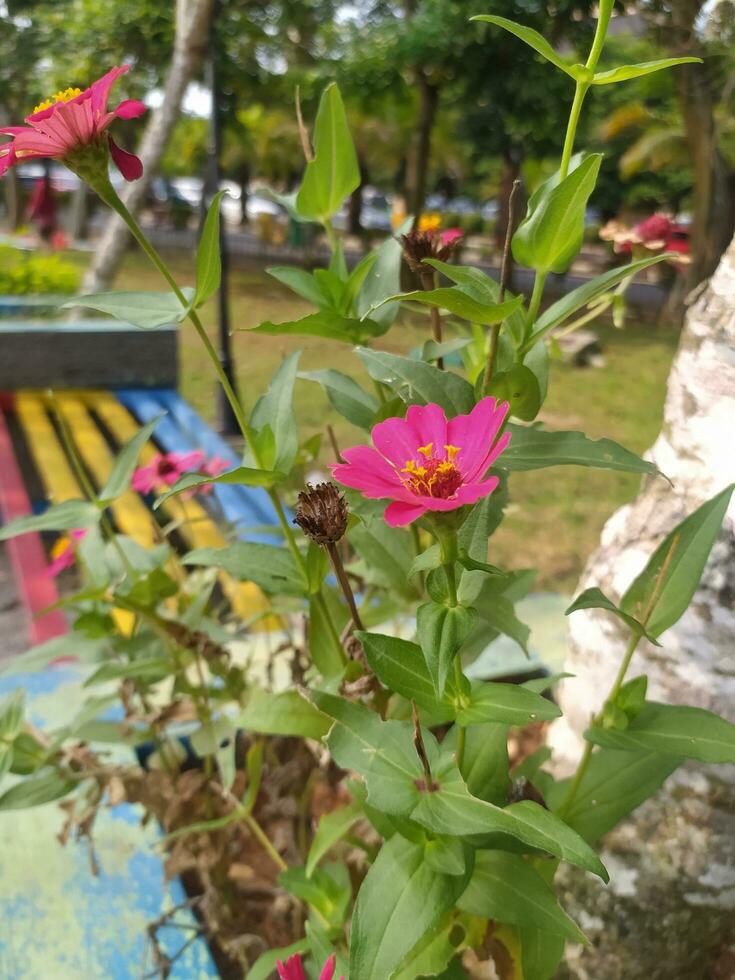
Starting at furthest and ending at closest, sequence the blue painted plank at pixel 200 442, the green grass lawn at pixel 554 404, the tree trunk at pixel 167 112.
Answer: the tree trunk at pixel 167 112 < the green grass lawn at pixel 554 404 < the blue painted plank at pixel 200 442

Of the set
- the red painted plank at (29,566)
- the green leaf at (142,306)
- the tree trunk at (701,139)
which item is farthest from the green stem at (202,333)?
the tree trunk at (701,139)

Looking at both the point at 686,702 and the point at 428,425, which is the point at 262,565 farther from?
the point at 686,702

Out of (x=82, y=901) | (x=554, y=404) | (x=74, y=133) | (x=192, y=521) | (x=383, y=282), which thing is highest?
(x=74, y=133)

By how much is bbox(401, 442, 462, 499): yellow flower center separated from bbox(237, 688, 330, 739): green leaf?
0.85ft

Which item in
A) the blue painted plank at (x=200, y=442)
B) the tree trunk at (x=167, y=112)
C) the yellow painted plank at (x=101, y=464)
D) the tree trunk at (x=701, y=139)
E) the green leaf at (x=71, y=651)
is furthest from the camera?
the tree trunk at (x=701, y=139)

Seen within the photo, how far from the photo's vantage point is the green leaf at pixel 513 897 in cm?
51

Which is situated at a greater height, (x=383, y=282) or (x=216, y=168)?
(x=383, y=282)

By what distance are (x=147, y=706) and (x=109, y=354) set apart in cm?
205

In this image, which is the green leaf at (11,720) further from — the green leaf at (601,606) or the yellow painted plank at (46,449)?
the yellow painted plank at (46,449)

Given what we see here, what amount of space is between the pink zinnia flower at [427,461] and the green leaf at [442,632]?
60mm

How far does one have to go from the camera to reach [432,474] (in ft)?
1.42

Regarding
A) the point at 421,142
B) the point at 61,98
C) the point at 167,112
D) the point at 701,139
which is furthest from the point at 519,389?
the point at 421,142

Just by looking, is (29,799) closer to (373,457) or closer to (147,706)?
(147,706)

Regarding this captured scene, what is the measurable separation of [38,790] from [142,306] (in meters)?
0.47
